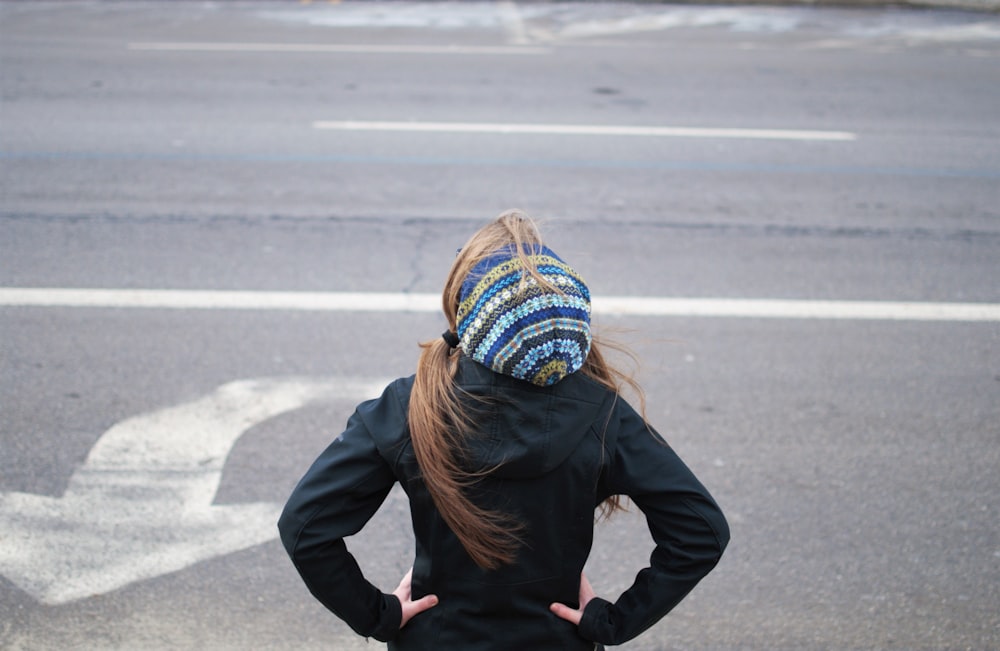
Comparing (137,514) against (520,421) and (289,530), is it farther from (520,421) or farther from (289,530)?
(520,421)

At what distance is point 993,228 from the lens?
7.15 m

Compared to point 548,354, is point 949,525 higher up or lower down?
lower down

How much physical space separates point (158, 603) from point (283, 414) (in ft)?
4.38

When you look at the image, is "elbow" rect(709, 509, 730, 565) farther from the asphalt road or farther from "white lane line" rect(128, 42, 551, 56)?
"white lane line" rect(128, 42, 551, 56)

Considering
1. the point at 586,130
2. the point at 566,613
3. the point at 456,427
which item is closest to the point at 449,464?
the point at 456,427

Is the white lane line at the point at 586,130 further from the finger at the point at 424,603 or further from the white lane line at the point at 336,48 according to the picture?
the finger at the point at 424,603

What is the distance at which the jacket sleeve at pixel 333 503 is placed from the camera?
1.87 metres

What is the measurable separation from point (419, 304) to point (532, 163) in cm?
292

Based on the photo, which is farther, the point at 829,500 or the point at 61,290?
the point at 61,290

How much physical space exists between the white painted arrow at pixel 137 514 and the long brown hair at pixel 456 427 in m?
2.20

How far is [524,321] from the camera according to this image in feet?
5.73

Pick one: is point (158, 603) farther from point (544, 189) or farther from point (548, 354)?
point (544, 189)

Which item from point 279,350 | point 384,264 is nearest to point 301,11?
point 384,264

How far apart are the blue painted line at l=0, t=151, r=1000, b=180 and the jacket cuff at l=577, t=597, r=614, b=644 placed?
657 centimetres
